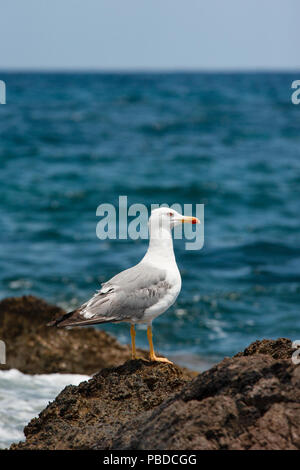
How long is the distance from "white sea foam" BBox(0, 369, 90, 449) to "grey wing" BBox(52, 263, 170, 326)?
1.48 metres

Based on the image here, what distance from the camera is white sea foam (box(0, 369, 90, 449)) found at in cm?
596

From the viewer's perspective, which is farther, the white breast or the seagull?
the white breast

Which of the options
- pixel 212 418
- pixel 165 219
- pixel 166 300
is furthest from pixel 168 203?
pixel 212 418

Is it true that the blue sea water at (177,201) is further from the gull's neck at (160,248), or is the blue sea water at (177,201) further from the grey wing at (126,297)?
the grey wing at (126,297)

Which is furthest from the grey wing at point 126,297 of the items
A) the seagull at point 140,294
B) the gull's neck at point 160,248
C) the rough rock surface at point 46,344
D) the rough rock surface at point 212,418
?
the rough rock surface at point 46,344

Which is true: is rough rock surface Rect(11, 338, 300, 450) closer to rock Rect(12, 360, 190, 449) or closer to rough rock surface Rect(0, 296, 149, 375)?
rock Rect(12, 360, 190, 449)

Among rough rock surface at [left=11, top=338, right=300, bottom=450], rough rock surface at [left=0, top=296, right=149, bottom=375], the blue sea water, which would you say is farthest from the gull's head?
the blue sea water

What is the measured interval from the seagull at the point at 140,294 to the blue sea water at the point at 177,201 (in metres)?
3.96

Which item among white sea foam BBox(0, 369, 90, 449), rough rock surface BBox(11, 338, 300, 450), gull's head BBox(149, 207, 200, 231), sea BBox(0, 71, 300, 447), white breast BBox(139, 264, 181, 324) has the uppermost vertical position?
sea BBox(0, 71, 300, 447)

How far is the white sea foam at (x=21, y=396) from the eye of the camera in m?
5.96


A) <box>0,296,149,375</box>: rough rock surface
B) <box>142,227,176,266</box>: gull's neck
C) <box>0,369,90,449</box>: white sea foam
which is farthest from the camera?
<box>0,296,149,375</box>: rough rock surface
